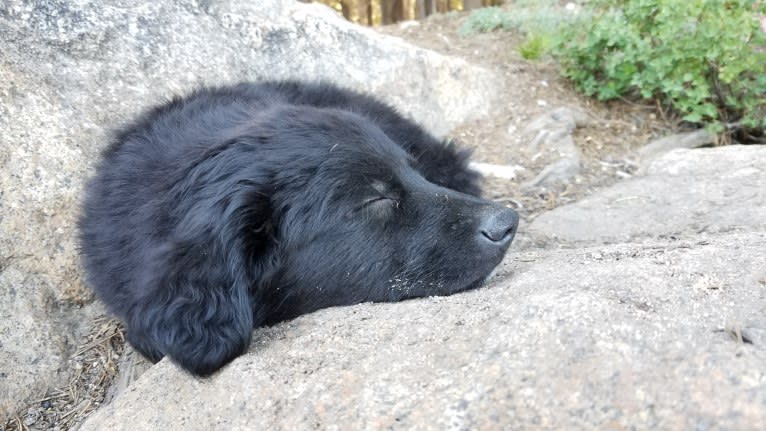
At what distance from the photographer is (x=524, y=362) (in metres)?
1.50

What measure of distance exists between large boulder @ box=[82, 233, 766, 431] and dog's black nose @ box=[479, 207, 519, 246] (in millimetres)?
191

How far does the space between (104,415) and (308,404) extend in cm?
88

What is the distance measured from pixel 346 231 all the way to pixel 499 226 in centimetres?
54

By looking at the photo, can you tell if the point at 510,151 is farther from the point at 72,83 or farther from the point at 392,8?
the point at 392,8

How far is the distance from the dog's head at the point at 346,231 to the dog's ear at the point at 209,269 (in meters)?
0.04

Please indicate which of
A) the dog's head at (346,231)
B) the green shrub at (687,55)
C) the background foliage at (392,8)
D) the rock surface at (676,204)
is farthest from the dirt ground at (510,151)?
the background foliage at (392,8)

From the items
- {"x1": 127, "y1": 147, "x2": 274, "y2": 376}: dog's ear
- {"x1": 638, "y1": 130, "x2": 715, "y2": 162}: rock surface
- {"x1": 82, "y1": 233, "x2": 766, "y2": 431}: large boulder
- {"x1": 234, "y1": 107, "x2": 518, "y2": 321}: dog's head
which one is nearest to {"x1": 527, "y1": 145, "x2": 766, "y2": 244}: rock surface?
{"x1": 638, "y1": 130, "x2": 715, "y2": 162}: rock surface

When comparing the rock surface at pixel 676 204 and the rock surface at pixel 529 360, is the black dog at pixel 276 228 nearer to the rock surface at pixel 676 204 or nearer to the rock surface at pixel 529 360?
the rock surface at pixel 529 360

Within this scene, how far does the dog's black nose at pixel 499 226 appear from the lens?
91.9 inches

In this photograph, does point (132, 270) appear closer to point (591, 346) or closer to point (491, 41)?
point (591, 346)

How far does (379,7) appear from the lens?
897 centimetres

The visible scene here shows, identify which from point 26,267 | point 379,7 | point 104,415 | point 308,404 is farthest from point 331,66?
point 379,7

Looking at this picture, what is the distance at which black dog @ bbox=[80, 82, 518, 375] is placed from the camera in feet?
6.69

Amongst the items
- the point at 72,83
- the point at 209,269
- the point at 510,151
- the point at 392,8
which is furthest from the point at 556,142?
the point at 392,8
